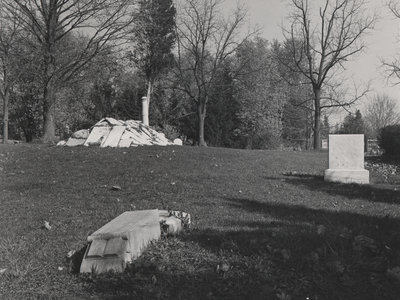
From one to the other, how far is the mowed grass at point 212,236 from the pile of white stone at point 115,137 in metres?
5.61

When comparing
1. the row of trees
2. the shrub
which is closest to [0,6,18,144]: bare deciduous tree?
the row of trees

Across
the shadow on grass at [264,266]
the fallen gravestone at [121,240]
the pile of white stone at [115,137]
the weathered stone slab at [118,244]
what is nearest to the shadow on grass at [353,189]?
the shadow on grass at [264,266]

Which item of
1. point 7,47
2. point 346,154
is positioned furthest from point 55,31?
point 346,154

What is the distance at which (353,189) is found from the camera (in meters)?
10.1

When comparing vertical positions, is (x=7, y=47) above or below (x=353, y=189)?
above

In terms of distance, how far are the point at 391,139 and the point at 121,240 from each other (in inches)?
779

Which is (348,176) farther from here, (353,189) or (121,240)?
(121,240)

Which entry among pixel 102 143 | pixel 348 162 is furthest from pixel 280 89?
pixel 348 162

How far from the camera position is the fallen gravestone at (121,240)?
184 inches

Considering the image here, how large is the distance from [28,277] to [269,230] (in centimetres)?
295

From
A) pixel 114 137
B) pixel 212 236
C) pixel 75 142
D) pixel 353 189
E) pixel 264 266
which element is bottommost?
pixel 264 266

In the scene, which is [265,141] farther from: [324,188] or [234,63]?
[324,188]

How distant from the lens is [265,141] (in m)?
42.2

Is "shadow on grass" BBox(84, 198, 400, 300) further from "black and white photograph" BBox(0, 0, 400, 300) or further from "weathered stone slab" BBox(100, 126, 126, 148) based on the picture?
"weathered stone slab" BBox(100, 126, 126, 148)
